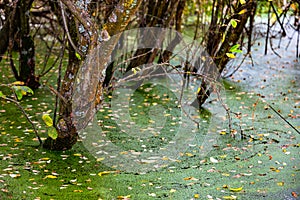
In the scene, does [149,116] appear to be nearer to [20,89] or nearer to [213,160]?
[213,160]

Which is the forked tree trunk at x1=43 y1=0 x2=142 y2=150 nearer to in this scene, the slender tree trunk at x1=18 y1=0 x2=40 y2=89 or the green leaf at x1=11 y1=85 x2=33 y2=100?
the green leaf at x1=11 y1=85 x2=33 y2=100

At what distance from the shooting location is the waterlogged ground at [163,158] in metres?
2.91

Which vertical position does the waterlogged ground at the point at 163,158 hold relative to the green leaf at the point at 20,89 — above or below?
below

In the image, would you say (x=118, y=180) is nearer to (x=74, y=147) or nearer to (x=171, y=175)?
(x=171, y=175)

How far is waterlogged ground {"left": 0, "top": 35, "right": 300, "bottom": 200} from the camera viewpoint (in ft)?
9.56

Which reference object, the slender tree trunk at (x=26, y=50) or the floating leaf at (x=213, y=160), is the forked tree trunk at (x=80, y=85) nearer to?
the floating leaf at (x=213, y=160)

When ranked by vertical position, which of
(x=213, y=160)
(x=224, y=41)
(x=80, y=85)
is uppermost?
(x=224, y=41)


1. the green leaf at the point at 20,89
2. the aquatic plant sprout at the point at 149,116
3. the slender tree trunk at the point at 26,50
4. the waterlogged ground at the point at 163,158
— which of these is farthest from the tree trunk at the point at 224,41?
the green leaf at the point at 20,89

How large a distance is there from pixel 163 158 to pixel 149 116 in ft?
3.05

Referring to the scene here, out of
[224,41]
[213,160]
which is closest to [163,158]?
[213,160]

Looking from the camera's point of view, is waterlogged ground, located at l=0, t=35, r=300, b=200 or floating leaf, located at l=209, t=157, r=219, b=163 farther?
floating leaf, located at l=209, t=157, r=219, b=163

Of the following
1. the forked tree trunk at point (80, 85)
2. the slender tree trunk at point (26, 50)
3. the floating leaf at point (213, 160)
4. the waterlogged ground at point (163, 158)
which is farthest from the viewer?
the slender tree trunk at point (26, 50)

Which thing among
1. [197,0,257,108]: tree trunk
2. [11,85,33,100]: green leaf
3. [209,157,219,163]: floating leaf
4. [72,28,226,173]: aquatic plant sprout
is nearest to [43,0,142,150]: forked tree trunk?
[72,28,226,173]: aquatic plant sprout

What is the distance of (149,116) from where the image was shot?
14.3 ft
